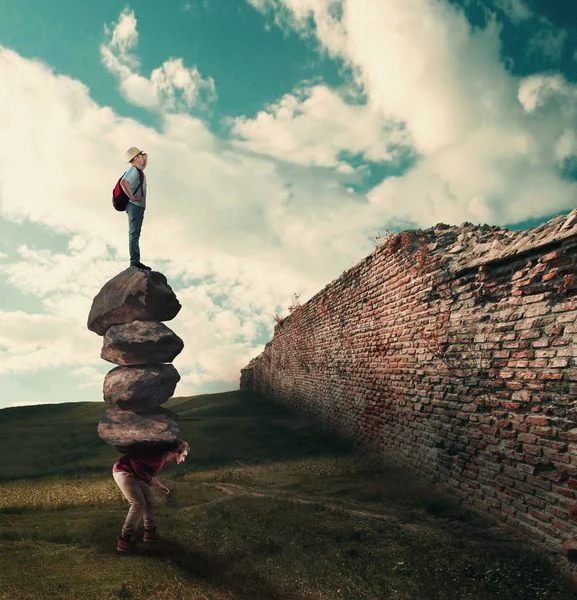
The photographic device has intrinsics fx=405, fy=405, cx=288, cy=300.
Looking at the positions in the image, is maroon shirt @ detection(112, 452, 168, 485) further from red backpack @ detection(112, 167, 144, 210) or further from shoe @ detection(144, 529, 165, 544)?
red backpack @ detection(112, 167, 144, 210)

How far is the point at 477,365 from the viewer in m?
5.50

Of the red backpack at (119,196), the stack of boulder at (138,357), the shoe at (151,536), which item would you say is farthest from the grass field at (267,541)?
the red backpack at (119,196)

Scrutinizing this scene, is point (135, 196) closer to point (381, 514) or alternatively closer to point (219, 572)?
point (219, 572)

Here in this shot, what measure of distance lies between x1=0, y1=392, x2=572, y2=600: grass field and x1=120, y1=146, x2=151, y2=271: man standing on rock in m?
3.40

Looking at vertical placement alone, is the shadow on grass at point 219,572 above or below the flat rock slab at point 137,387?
below

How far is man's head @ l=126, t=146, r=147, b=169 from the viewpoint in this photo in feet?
18.3

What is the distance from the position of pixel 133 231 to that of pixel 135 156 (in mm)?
1022

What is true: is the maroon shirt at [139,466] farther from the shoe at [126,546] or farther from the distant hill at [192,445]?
the distant hill at [192,445]

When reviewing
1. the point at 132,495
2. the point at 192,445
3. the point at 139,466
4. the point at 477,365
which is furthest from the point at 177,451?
the point at 192,445

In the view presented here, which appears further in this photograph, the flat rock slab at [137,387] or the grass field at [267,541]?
the flat rock slab at [137,387]

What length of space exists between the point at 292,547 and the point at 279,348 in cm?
1350

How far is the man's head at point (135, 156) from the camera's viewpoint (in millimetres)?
5570

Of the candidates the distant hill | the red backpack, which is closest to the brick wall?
the distant hill

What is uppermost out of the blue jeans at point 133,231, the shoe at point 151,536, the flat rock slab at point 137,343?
the blue jeans at point 133,231
